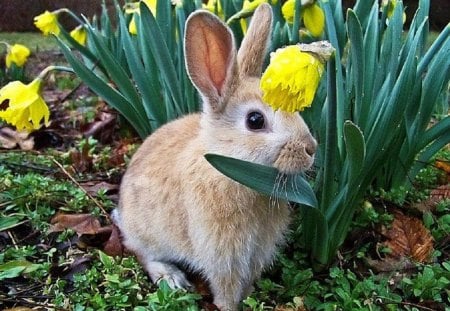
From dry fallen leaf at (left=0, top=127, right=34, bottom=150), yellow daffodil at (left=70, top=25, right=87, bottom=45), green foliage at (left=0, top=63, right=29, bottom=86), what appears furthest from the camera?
green foliage at (left=0, top=63, right=29, bottom=86)

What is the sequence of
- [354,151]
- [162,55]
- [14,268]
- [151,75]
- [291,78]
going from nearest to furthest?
[291,78] < [354,151] < [14,268] < [162,55] < [151,75]

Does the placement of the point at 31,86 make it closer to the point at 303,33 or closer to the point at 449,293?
the point at 303,33

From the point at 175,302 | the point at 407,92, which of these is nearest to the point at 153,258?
the point at 175,302

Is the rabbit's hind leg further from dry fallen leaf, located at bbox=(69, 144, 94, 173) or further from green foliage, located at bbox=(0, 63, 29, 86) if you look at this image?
green foliage, located at bbox=(0, 63, 29, 86)

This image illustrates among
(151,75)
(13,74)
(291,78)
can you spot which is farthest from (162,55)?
(13,74)

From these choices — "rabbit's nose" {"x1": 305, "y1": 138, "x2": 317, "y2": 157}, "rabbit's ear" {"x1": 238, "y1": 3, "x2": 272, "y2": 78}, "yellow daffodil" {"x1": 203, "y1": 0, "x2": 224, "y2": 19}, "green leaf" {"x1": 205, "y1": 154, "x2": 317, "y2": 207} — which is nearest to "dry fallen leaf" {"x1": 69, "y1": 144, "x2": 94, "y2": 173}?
"yellow daffodil" {"x1": 203, "y1": 0, "x2": 224, "y2": 19}

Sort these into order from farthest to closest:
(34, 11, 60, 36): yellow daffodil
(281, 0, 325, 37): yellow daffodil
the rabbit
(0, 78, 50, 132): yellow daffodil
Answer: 1. (34, 11, 60, 36): yellow daffodil
2. (281, 0, 325, 37): yellow daffodil
3. (0, 78, 50, 132): yellow daffodil
4. the rabbit

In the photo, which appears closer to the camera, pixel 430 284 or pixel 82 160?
pixel 430 284

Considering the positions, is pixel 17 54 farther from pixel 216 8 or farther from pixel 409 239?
pixel 409 239
